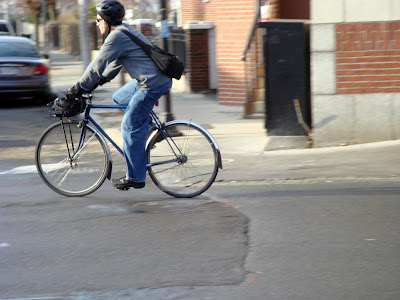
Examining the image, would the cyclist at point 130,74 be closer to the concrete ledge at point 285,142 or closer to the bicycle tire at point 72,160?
the bicycle tire at point 72,160

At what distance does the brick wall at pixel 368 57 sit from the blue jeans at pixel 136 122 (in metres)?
3.22

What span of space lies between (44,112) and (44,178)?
7.50 m

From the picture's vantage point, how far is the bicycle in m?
6.36

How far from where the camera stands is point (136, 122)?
613 cm

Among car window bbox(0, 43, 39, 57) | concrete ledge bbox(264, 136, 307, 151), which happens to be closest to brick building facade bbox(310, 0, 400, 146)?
concrete ledge bbox(264, 136, 307, 151)

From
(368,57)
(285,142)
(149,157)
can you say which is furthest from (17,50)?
(149,157)

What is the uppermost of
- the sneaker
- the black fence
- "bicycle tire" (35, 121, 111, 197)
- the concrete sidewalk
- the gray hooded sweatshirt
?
the gray hooded sweatshirt

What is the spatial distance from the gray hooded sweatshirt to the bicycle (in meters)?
0.32

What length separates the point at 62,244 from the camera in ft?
16.6

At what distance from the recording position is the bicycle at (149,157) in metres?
6.36

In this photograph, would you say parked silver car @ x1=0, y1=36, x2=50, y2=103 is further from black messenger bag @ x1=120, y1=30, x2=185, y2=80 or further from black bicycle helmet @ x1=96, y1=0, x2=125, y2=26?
black messenger bag @ x1=120, y1=30, x2=185, y2=80

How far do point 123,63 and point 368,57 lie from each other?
3.73 m

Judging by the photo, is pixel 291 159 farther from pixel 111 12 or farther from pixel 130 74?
pixel 111 12

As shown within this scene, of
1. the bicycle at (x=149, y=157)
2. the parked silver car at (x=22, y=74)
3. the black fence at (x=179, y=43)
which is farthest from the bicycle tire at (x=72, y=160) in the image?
the black fence at (x=179, y=43)
